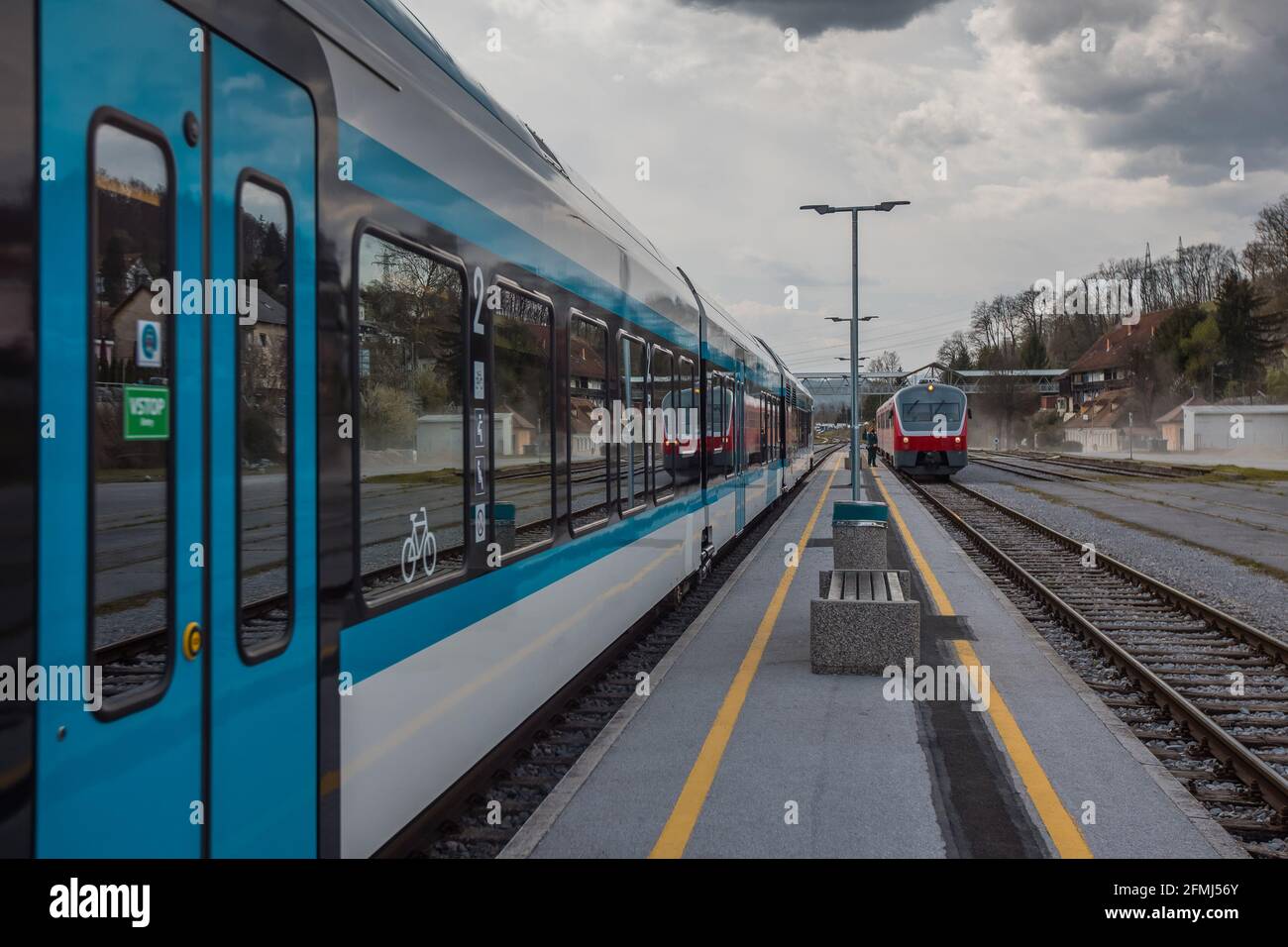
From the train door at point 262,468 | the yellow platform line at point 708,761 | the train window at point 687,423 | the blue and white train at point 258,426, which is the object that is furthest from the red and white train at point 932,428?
the train door at point 262,468

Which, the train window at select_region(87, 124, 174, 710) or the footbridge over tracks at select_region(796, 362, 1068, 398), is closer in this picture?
the train window at select_region(87, 124, 174, 710)

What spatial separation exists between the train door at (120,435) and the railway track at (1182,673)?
4819 millimetres

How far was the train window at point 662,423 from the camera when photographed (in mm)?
10242

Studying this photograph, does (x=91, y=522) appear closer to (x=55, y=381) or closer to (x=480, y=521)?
(x=55, y=381)

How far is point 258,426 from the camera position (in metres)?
3.51

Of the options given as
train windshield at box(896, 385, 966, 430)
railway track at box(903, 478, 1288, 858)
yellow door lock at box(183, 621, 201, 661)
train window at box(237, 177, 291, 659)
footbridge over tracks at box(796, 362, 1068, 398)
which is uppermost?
footbridge over tracks at box(796, 362, 1068, 398)

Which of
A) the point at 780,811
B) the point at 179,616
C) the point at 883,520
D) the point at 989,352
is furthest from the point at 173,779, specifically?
the point at 989,352

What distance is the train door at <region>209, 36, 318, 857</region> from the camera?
3293 mm

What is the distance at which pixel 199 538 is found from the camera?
126 inches

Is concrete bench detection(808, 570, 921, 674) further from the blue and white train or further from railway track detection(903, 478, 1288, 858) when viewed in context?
the blue and white train

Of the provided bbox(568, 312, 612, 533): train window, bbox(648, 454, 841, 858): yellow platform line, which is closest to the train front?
bbox(648, 454, 841, 858): yellow platform line

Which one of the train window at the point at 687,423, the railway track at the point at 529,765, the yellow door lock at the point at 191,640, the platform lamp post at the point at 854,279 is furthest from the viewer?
the platform lamp post at the point at 854,279

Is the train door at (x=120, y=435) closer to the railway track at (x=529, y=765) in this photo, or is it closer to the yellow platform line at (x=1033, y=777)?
the railway track at (x=529, y=765)

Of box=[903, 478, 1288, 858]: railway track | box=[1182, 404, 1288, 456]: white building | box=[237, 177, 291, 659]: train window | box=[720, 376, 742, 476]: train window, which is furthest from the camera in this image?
box=[1182, 404, 1288, 456]: white building
